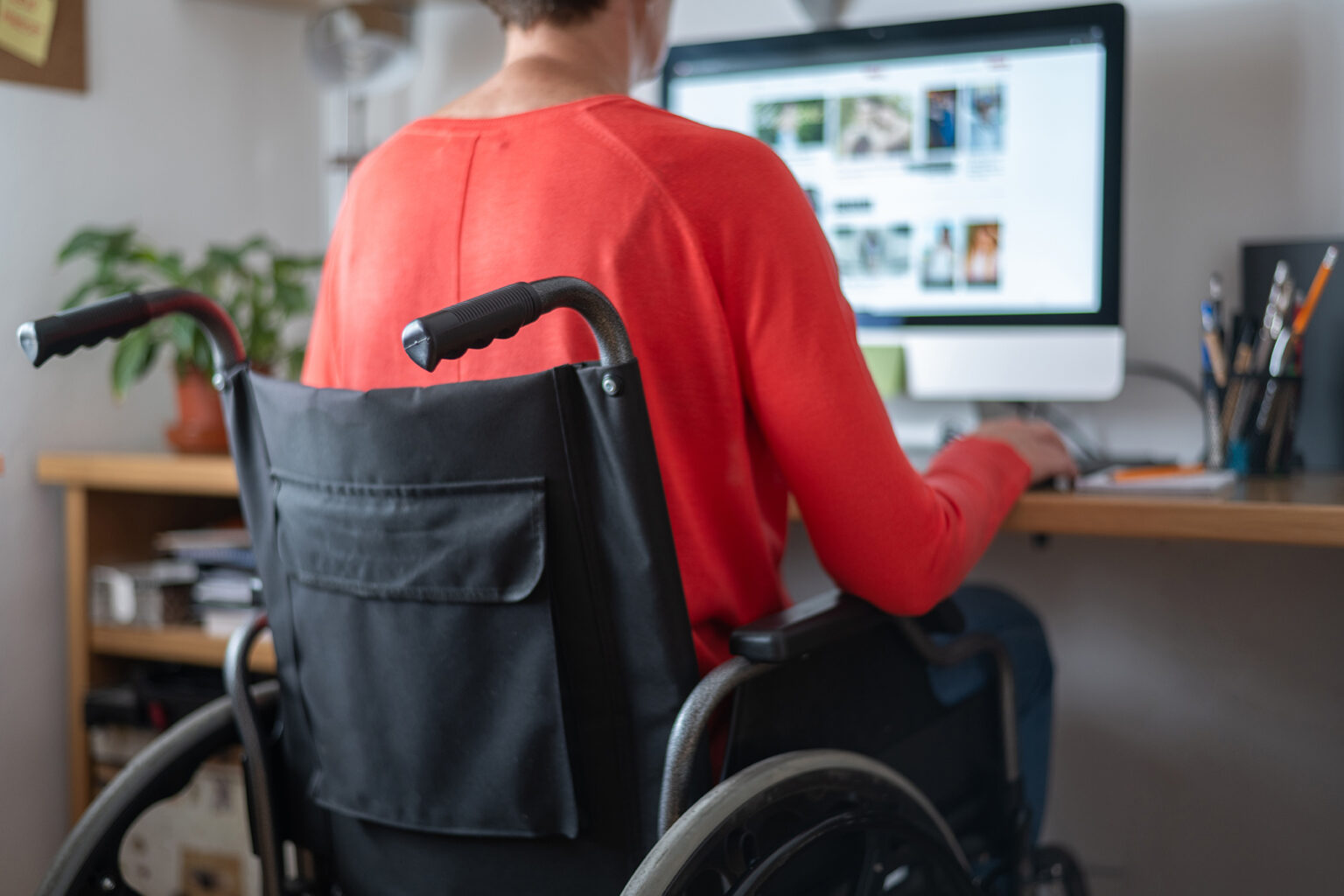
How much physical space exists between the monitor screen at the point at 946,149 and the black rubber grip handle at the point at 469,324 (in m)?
0.76

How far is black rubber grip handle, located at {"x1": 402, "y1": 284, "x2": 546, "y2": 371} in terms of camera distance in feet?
1.81

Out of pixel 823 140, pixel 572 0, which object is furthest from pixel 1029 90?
pixel 572 0

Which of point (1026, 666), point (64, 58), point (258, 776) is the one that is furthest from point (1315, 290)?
point (64, 58)

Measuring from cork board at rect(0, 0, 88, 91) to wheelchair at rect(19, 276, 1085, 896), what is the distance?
37.3 inches

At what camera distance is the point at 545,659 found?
694mm

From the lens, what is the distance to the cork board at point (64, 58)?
1530mm

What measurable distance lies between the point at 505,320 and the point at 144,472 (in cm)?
99

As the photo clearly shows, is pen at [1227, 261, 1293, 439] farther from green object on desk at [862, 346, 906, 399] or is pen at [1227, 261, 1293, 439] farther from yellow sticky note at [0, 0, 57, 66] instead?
yellow sticky note at [0, 0, 57, 66]

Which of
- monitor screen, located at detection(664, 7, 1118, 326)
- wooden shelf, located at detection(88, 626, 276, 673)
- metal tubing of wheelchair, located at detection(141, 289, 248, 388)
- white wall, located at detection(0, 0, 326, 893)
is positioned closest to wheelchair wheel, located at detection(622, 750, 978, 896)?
metal tubing of wheelchair, located at detection(141, 289, 248, 388)

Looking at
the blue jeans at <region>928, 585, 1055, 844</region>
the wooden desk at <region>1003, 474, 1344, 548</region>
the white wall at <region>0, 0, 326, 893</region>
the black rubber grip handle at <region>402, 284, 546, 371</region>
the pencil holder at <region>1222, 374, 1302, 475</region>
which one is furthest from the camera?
the white wall at <region>0, 0, 326, 893</region>

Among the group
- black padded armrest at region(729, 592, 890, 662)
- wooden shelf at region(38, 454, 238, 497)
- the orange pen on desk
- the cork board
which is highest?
the cork board

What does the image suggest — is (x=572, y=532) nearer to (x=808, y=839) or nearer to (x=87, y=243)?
(x=808, y=839)

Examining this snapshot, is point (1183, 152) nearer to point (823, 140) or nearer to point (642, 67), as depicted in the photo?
point (823, 140)

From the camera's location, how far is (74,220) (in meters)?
1.61
